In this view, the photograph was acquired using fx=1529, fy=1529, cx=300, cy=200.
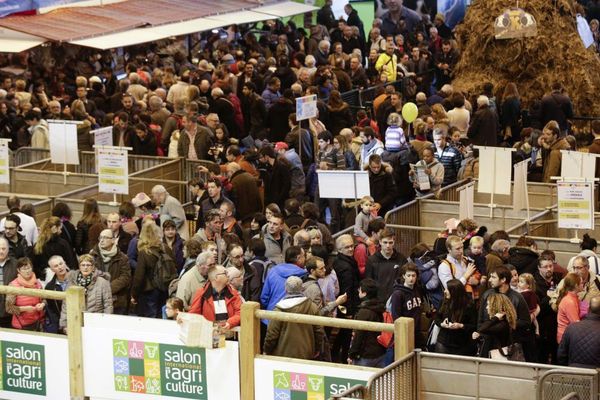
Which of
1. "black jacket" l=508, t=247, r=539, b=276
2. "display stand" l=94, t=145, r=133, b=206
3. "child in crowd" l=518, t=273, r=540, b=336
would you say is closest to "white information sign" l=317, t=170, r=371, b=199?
"display stand" l=94, t=145, r=133, b=206

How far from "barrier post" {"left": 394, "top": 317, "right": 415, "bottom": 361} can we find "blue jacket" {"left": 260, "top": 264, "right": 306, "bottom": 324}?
2.39m

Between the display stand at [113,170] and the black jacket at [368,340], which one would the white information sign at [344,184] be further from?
the black jacket at [368,340]

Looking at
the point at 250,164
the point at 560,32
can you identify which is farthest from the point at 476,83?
the point at 250,164

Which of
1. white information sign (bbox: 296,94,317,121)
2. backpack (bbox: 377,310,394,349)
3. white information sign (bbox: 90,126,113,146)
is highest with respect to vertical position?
white information sign (bbox: 296,94,317,121)

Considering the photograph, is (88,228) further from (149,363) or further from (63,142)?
(149,363)

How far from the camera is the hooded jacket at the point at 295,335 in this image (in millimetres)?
13391

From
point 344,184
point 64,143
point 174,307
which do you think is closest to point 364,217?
point 344,184

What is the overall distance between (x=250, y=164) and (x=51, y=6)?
36.5 feet

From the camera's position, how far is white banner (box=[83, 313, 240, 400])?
1320 centimetres

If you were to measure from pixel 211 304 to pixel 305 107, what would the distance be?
824cm

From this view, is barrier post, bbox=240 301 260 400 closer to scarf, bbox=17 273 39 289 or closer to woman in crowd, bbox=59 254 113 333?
woman in crowd, bbox=59 254 113 333

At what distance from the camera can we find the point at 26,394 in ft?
45.7

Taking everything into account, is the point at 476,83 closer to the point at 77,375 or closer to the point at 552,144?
the point at 552,144

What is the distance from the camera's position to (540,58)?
27.2 metres
